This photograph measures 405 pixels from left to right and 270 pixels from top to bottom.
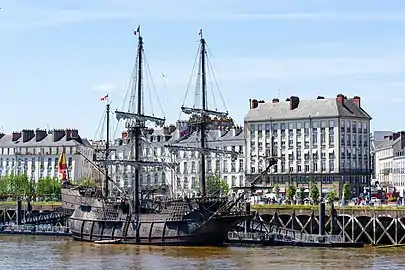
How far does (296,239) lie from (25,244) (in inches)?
885

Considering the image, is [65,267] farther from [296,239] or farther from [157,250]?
[296,239]

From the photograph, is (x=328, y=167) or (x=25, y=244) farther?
(x=328, y=167)

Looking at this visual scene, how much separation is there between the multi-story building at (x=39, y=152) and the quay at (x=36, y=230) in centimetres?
5440

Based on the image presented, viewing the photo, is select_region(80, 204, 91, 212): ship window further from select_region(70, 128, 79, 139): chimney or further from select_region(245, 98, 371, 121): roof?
select_region(70, 128, 79, 139): chimney

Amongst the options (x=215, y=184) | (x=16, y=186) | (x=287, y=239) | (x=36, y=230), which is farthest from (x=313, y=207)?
(x=16, y=186)

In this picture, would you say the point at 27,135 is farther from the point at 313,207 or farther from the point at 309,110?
the point at 313,207

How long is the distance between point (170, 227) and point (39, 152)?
83306mm

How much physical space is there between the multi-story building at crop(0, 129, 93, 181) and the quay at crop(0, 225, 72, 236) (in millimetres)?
54401

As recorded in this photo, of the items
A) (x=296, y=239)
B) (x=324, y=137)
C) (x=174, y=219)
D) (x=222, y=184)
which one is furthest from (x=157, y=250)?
(x=324, y=137)

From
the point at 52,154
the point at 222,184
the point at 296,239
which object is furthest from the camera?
the point at 52,154

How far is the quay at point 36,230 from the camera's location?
90.1 m

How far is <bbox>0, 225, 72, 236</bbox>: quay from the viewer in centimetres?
9006

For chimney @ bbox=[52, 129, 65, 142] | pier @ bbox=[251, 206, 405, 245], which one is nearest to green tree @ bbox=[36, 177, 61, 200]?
chimney @ bbox=[52, 129, 65, 142]

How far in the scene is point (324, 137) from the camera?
12281cm
